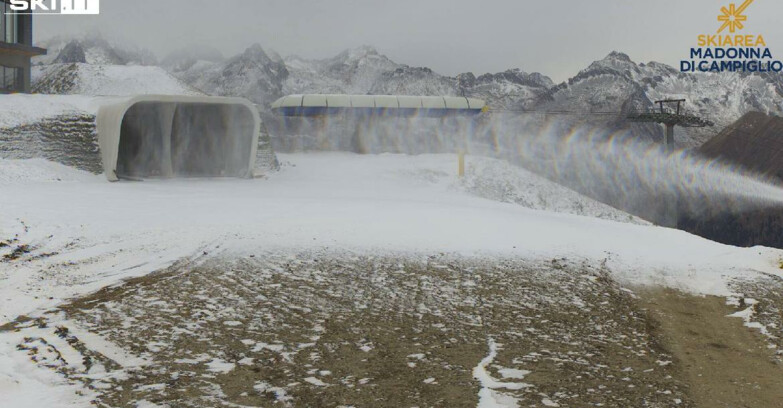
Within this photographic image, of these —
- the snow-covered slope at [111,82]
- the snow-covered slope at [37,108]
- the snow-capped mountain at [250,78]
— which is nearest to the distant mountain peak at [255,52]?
the snow-capped mountain at [250,78]

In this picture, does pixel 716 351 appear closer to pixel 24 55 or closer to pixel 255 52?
pixel 24 55

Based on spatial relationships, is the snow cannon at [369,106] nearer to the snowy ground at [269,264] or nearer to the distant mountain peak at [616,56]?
the snowy ground at [269,264]

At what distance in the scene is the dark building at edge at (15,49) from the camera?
40.7m

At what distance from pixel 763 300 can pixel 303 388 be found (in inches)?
268

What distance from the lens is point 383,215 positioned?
14.9 meters

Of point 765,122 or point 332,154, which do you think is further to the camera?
point 765,122

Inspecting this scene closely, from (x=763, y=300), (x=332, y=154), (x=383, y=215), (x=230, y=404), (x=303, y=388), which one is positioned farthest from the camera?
(x=332, y=154)

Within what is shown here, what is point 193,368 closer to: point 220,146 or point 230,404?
point 230,404

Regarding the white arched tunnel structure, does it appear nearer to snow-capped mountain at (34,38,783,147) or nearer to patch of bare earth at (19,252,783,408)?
patch of bare earth at (19,252,783,408)

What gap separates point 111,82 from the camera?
1586 inches

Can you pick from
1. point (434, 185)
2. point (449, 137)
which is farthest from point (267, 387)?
point (449, 137)

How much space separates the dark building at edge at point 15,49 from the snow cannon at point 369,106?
15.4m

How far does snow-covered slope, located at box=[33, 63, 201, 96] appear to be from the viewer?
39566mm

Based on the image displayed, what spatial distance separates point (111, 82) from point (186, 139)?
1616 cm
